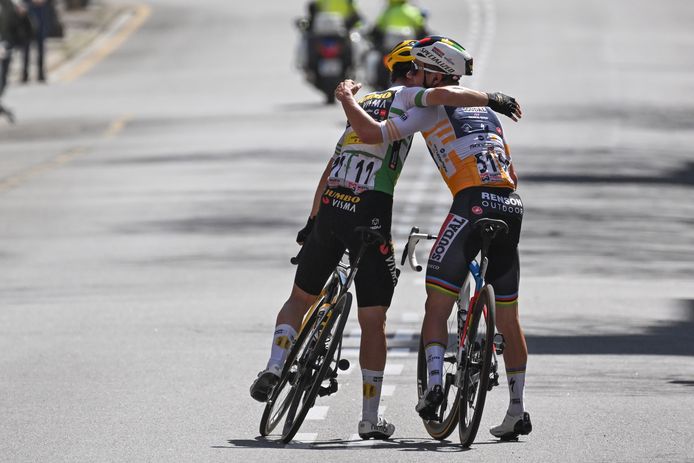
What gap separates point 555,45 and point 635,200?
2173cm

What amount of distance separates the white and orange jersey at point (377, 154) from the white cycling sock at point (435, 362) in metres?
0.78

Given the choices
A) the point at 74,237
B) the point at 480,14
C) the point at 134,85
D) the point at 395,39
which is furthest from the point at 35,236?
the point at 480,14

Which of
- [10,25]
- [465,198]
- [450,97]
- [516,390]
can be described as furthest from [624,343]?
[10,25]

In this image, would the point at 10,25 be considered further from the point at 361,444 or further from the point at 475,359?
the point at 475,359

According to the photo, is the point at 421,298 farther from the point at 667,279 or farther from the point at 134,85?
the point at 134,85

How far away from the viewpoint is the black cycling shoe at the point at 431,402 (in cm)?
928

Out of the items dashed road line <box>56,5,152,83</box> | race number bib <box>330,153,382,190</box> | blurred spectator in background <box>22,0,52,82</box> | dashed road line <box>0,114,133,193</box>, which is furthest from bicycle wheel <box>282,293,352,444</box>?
dashed road line <box>56,5,152,83</box>

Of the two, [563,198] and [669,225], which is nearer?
[669,225]

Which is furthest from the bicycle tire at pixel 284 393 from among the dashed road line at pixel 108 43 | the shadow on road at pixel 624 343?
the dashed road line at pixel 108 43

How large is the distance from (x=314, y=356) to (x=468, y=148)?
1.25 m

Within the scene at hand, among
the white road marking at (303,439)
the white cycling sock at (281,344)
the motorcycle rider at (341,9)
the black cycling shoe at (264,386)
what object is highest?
the white cycling sock at (281,344)

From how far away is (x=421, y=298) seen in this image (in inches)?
640

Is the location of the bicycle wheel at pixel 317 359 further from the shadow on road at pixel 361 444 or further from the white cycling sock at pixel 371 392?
the white cycling sock at pixel 371 392

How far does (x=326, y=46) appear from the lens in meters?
34.2
